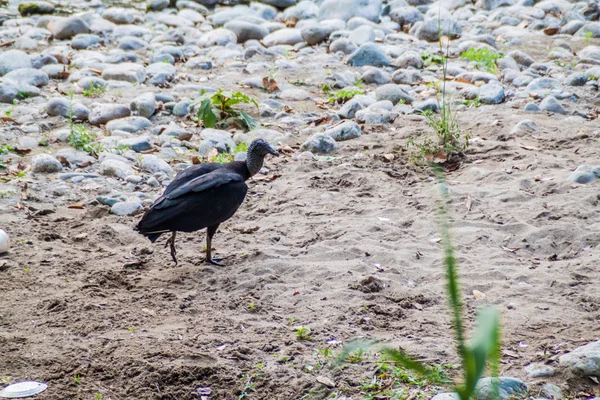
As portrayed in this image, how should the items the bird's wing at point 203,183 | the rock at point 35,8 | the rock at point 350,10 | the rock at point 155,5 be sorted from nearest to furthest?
the bird's wing at point 203,183
the rock at point 350,10
the rock at point 35,8
the rock at point 155,5

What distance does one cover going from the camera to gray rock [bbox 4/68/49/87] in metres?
8.99

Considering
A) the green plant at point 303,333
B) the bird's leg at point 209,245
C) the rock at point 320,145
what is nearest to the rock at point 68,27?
the rock at point 320,145

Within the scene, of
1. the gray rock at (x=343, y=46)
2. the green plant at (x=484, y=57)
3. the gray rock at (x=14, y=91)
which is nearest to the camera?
the gray rock at (x=14, y=91)

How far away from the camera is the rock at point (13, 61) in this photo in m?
9.35

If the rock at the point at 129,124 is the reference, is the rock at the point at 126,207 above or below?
above

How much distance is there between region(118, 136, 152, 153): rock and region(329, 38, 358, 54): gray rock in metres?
4.21

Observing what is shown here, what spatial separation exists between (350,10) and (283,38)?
1.76 m

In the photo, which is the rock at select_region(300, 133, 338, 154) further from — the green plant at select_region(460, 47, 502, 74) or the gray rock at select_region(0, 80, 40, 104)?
the gray rock at select_region(0, 80, 40, 104)

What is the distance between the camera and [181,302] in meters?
4.66

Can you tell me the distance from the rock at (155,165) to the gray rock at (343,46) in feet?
15.0

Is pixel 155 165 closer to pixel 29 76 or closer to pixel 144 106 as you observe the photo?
pixel 144 106

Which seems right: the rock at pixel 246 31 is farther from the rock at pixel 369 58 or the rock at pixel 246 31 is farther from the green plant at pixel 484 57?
the green plant at pixel 484 57

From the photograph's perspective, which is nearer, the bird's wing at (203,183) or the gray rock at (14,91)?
the bird's wing at (203,183)

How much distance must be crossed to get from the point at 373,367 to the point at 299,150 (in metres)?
3.88
